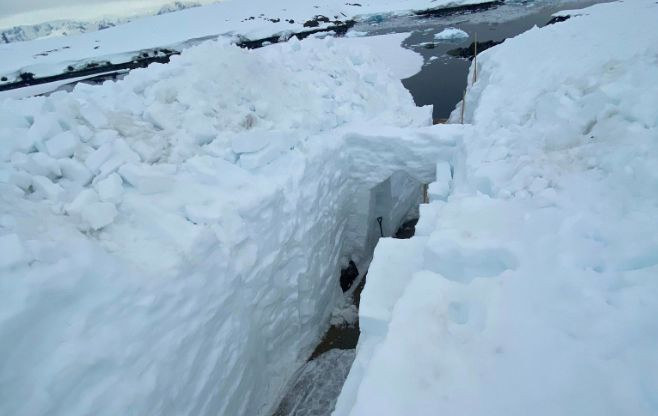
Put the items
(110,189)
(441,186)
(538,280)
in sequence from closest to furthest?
(538,280) → (110,189) → (441,186)

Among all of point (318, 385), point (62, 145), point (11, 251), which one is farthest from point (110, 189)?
point (318, 385)

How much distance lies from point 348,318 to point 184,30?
128ft

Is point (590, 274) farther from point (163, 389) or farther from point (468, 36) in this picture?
point (468, 36)

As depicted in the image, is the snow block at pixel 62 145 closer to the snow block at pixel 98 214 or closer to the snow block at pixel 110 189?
the snow block at pixel 110 189

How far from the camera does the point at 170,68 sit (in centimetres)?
584

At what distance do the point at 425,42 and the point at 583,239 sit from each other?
2934cm

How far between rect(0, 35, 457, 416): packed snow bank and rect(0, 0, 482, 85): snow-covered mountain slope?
2614cm

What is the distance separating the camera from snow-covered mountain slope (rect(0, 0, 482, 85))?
89.9ft

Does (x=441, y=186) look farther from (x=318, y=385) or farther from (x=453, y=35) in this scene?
(x=453, y=35)

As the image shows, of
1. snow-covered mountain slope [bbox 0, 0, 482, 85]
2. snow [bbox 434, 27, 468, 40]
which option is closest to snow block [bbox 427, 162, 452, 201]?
snow [bbox 434, 27, 468, 40]

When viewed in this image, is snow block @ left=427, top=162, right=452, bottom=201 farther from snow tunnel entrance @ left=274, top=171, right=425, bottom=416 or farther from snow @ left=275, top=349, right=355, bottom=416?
snow @ left=275, top=349, right=355, bottom=416

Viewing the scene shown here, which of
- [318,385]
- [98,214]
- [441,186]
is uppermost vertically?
[98,214]

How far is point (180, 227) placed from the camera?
4.04 m

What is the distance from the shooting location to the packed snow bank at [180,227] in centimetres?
289
